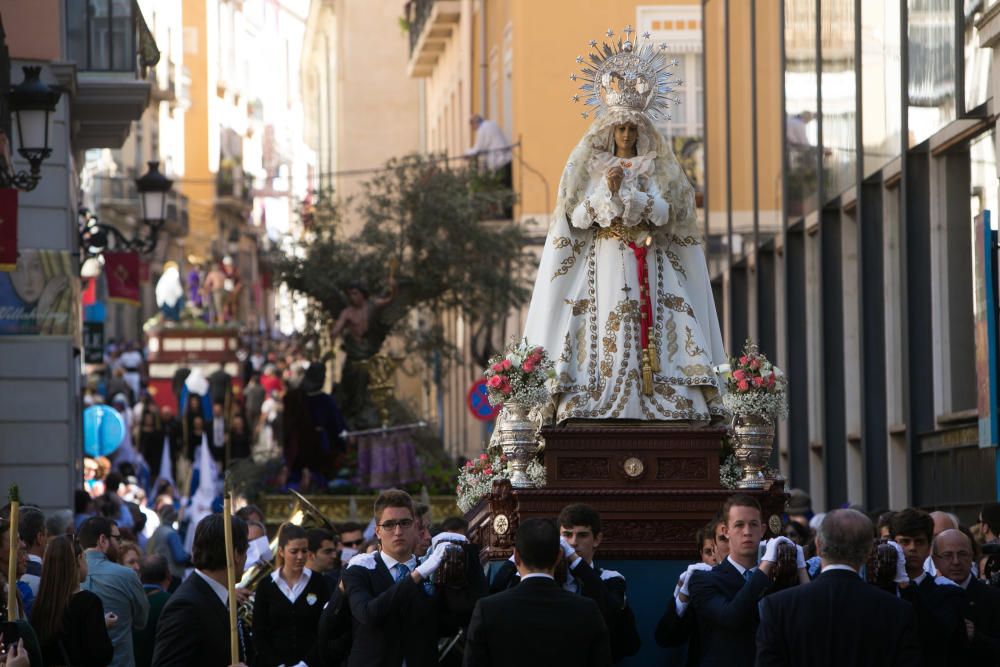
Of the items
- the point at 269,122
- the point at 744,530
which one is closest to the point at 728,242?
the point at 744,530

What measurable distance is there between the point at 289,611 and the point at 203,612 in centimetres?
194

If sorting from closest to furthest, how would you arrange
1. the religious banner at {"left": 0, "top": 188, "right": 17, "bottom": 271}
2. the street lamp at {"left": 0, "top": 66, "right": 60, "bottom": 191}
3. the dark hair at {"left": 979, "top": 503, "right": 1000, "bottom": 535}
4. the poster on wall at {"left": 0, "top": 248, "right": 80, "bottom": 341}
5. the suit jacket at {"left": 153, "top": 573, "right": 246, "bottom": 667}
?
the suit jacket at {"left": 153, "top": 573, "right": 246, "bottom": 667}, the dark hair at {"left": 979, "top": 503, "right": 1000, "bottom": 535}, the street lamp at {"left": 0, "top": 66, "right": 60, "bottom": 191}, the religious banner at {"left": 0, "top": 188, "right": 17, "bottom": 271}, the poster on wall at {"left": 0, "top": 248, "right": 80, "bottom": 341}

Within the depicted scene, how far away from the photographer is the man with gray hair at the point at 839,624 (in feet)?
26.6

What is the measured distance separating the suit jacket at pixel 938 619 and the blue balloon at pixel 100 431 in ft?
61.2

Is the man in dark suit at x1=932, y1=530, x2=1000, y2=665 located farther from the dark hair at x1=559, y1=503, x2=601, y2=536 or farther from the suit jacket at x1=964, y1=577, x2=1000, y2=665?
the dark hair at x1=559, y1=503, x2=601, y2=536

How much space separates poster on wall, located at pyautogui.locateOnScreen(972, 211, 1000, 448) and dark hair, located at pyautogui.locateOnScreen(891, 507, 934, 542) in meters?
6.57

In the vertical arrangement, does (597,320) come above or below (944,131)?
below

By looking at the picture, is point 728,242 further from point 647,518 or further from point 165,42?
point 165,42

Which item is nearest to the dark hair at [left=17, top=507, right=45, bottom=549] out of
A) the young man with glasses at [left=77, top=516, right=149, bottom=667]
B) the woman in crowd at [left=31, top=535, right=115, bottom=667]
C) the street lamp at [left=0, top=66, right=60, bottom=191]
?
the young man with glasses at [left=77, top=516, right=149, bottom=667]

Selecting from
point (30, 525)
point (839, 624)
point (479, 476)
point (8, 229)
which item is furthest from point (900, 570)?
point (8, 229)

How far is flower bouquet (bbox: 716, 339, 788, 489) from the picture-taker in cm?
1277

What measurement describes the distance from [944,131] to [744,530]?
401 inches

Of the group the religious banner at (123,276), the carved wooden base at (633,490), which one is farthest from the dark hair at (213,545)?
the religious banner at (123,276)

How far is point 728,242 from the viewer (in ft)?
98.3
